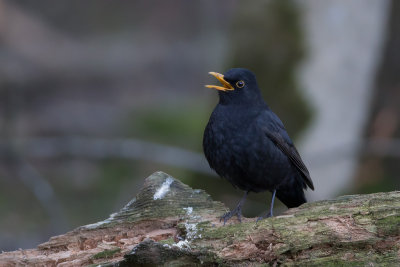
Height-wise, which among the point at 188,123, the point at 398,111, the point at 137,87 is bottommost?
the point at 398,111

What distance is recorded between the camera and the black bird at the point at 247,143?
5.09 meters

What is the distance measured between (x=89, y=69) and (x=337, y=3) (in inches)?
375

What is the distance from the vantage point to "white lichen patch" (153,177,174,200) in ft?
15.3

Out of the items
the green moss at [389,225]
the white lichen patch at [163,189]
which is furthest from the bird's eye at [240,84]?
the green moss at [389,225]

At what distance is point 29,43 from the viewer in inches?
606

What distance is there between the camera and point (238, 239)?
417 cm

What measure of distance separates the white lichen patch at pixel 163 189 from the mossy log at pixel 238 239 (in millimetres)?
55

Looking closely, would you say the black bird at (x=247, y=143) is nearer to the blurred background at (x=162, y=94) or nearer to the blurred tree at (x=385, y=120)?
the blurred background at (x=162, y=94)

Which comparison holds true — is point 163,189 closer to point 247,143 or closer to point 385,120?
point 247,143

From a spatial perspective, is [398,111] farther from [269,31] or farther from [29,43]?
[29,43]

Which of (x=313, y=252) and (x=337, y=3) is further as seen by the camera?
(x=337, y=3)

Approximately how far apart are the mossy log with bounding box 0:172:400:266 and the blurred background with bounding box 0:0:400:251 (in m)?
3.44

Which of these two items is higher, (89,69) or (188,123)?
(89,69)

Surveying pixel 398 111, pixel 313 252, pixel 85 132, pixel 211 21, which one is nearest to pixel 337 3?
pixel 398 111
